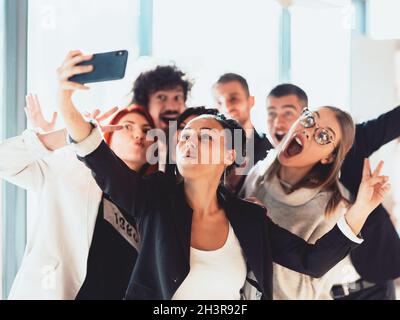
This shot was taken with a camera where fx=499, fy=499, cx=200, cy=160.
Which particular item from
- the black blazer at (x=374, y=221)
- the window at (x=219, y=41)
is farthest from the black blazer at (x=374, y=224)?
the window at (x=219, y=41)

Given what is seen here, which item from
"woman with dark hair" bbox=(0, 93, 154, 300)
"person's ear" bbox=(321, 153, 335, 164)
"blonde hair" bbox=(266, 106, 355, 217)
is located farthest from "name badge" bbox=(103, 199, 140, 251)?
"person's ear" bbox=(321, 153, 335, 164)

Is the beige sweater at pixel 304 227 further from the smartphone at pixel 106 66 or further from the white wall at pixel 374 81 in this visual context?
the smartphone at pixel 106 66

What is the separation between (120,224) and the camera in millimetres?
1531

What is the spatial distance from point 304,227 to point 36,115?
91cm

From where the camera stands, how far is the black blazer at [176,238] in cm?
141

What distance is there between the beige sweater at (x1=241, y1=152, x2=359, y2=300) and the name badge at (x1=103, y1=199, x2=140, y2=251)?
0.43m

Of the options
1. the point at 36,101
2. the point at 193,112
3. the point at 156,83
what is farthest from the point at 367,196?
the point at 36,101

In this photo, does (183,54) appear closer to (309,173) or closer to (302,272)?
(309,173)

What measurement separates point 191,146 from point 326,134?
45 cm

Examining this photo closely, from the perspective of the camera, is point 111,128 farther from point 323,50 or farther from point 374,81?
point 374,81

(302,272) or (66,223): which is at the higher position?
(66,223)

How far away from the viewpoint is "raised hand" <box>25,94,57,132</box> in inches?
59.8
